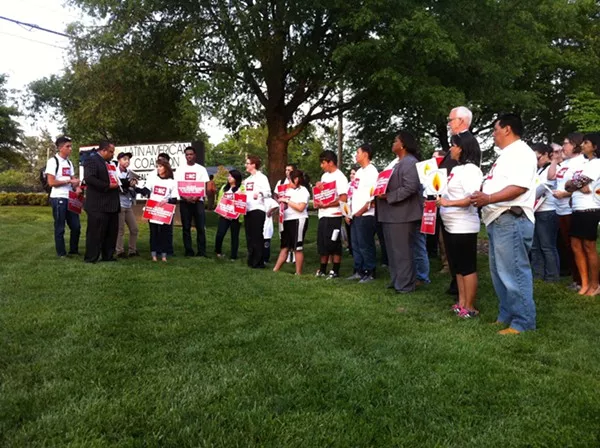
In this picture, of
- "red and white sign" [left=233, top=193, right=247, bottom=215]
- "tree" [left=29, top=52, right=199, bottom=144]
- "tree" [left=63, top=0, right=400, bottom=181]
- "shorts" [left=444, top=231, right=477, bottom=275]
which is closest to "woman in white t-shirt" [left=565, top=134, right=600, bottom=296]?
"shorts" [left=444, top=231, right=477, bottom=275]

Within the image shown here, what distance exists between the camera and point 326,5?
1485 cm

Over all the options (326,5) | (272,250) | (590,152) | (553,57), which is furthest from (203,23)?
(553,57)

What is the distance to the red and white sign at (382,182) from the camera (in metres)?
6.84

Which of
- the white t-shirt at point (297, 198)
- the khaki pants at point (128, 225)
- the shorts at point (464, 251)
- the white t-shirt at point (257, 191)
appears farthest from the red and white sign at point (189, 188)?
the shorts at point (464, 251)

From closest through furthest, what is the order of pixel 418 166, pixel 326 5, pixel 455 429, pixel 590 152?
pixel 455 429 → pixel 590 152 → pixel 418 166 → pixel 326 5

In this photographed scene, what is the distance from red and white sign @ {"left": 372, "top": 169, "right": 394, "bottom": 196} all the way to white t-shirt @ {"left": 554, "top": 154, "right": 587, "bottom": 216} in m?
2.32

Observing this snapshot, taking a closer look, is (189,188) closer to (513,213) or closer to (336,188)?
(336,188)

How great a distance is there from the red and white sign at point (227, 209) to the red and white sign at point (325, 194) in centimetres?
192

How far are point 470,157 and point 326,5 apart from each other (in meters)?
10.9

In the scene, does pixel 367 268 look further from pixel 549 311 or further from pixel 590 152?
pixel 590 152

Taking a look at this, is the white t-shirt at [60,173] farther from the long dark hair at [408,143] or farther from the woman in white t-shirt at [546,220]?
the woman in white t-shirt at [546,220]

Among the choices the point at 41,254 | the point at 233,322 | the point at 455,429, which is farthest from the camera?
the point at 41,254

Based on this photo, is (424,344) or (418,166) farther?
(418,166)

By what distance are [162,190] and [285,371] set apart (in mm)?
6546
